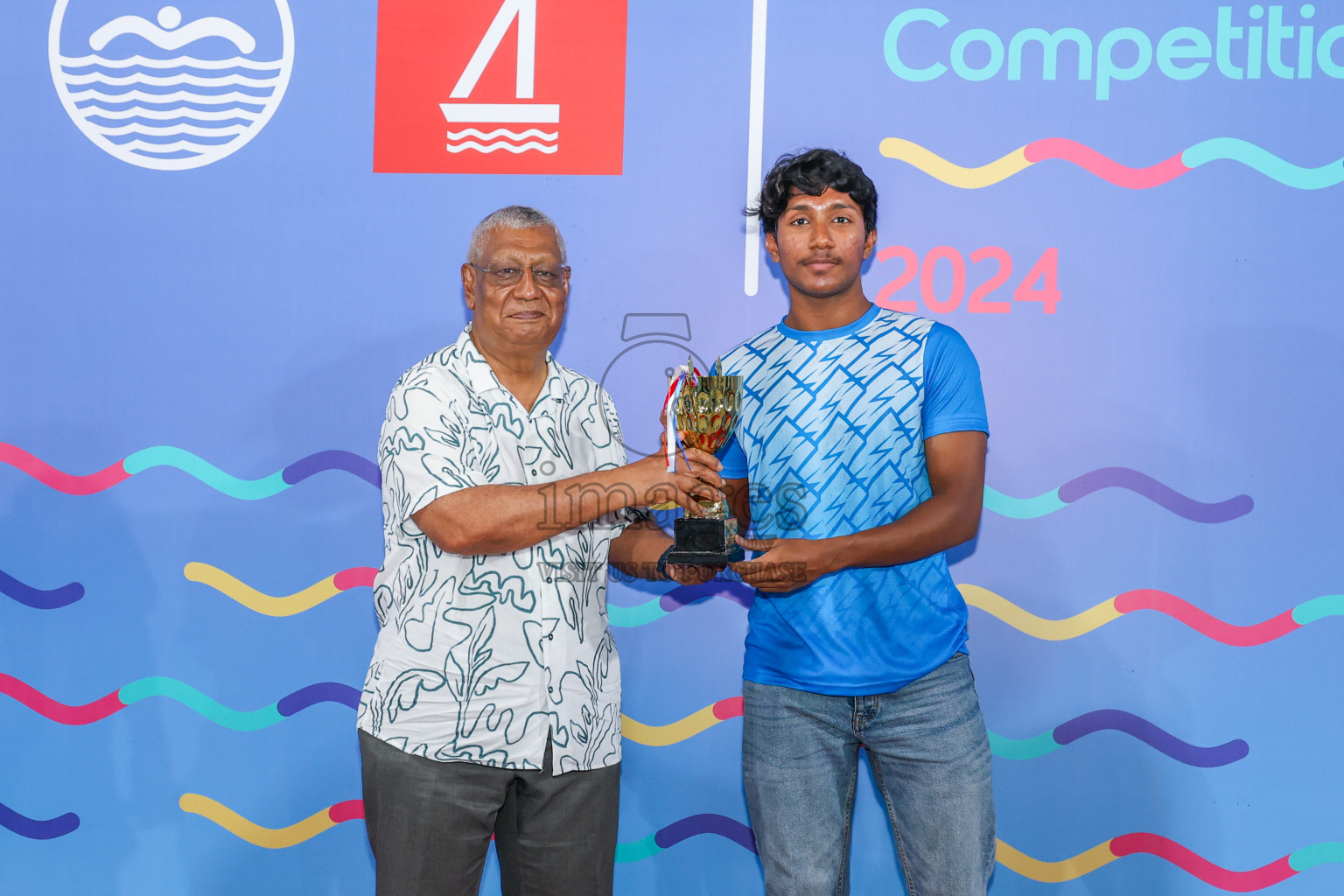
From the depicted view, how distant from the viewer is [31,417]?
2.43m

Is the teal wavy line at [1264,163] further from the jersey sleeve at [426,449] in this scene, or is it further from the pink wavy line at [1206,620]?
the jersey sleeve at [426,449]

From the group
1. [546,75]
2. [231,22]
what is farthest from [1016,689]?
[231,22]

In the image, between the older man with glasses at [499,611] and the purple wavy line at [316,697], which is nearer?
the older man with glasses at [499,611]

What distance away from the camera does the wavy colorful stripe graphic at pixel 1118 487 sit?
220 centimetres

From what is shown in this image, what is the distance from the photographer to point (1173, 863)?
220 centimetres

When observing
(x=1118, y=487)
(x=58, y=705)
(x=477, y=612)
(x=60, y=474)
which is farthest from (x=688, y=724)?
(x=60, y=474)

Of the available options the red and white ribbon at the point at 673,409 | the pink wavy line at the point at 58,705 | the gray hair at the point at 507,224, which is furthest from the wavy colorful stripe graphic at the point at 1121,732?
the pink wavy line at the point at 58,705

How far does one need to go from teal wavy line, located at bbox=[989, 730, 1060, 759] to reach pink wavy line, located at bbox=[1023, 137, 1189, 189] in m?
1.33

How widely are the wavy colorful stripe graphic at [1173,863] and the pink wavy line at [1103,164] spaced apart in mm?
1551

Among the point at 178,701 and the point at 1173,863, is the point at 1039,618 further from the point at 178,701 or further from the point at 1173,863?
the point at 178,701

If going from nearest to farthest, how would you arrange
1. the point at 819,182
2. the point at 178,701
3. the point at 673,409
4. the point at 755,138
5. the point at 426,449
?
1. the point at 426,449
2. the point at 673,409
3. the point at 819,182
4. the point at 755,138
5. the point at 178,701

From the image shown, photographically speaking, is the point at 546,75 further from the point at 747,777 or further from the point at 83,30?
the point at 747,777

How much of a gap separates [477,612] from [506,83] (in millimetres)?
1380

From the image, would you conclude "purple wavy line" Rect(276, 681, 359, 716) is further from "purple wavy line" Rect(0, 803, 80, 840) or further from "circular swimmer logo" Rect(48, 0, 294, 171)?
"circular swimmer logo" Rect(48, 0, 294, 171)
